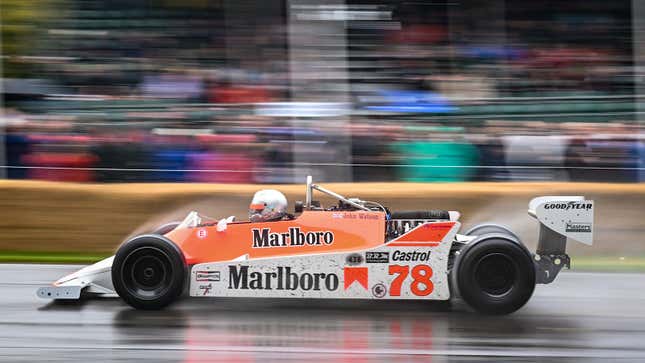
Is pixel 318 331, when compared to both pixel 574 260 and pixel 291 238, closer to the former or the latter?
pixel 291 238

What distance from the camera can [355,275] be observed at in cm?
731

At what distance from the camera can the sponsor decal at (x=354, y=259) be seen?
7.31 metres

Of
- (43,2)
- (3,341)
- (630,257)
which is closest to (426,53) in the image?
(630,257)

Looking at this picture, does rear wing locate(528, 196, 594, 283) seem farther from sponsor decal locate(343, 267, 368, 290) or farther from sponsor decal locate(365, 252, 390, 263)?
sponsor decal locate(343, 267, 368, 290)

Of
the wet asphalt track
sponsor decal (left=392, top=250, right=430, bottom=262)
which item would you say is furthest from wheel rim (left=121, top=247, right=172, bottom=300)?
sponsor decal (left=392, top=250, right=430, bottom=262)

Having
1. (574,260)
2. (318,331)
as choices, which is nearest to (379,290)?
(318,331)

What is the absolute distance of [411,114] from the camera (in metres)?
11.1

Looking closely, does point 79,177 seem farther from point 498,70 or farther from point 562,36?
point 562,36

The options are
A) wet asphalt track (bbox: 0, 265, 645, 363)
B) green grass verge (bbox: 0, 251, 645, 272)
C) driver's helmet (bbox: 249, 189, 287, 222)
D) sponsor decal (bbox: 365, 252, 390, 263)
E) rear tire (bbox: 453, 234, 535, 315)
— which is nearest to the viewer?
wet asphalt track (bbox: 0, 265, 645, 363)

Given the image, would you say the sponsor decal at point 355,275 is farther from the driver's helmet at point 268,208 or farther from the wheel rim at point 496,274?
the wheel rim at point 496,274

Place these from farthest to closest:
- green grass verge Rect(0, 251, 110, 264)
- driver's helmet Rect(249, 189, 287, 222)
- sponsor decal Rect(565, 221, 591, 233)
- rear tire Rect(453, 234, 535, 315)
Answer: green grass verge Rect(0, 251, 110, 264), driver's helmet Rect(249, 189, 287, 222), sponsor decal Rect(565, 221, 591, 233), rear tire Rect(453, 234, 535, 315)

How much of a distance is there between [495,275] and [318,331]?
57.3 inches

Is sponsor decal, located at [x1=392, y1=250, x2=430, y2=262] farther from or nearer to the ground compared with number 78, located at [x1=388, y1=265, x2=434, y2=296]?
farther from the ground

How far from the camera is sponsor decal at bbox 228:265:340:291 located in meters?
7.33
